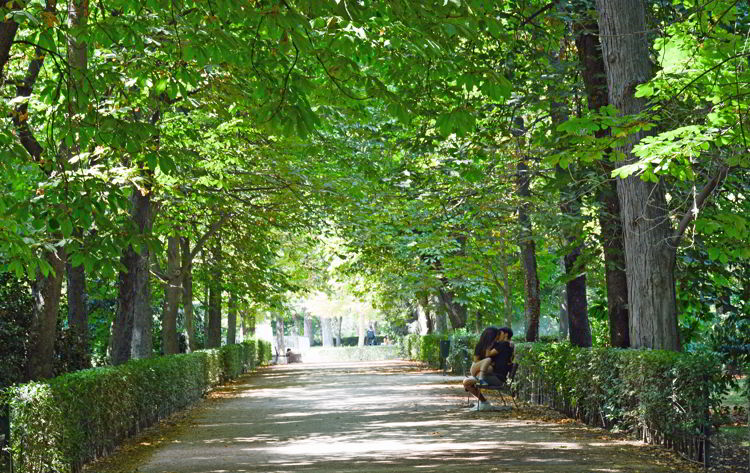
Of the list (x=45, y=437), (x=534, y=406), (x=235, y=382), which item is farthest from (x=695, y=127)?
(x=235, y=382)

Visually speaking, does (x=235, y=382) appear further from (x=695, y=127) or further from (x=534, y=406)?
(x=695, y=127)

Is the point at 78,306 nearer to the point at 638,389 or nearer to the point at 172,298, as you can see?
the point at 172,298

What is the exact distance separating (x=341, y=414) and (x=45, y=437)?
9127 mm

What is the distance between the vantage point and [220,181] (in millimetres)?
17609

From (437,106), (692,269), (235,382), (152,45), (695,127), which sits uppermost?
(152,45)

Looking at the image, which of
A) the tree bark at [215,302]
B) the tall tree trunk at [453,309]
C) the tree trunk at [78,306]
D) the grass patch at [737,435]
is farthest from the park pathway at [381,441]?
the tall tree trunk at [453,309]

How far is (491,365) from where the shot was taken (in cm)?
1727

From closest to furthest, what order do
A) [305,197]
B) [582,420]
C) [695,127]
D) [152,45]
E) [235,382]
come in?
[695,127] → [152,45] → [582,420] → [305,197] → [235,382]

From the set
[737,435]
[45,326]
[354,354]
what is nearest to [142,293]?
[45,326]

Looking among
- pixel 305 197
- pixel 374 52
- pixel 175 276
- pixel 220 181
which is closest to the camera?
pixel 374 52

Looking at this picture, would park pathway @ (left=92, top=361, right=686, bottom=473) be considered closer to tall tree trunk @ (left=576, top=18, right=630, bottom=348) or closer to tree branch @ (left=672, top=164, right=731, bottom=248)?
tall tree trunk @ (left=576, top=18, right=630, bottom=348)

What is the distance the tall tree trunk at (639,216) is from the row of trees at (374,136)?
1.2 inches

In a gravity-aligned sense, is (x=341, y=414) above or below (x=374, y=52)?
below

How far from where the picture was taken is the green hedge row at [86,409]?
942 cm
